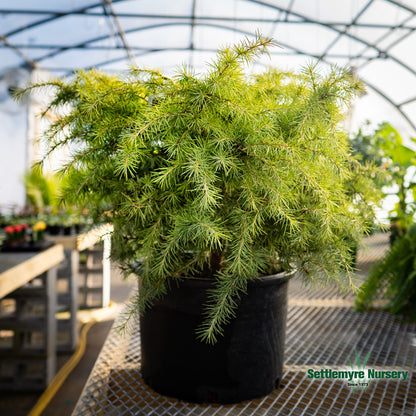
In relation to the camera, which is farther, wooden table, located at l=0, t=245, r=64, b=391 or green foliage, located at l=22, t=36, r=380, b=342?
wooden table, located at l=0, t=245, r=64, b=391

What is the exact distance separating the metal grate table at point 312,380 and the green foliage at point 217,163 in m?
0.14

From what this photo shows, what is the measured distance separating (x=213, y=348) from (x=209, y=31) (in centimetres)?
587

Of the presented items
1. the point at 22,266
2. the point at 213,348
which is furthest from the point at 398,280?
the point at 22,266

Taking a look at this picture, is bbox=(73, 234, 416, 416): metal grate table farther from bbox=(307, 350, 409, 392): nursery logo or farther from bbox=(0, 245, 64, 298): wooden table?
bbox=(0, 245, 64, 298): wooden table

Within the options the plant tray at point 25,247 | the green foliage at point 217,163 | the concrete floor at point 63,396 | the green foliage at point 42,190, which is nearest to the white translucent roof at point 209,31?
the green foliage at point 42,190

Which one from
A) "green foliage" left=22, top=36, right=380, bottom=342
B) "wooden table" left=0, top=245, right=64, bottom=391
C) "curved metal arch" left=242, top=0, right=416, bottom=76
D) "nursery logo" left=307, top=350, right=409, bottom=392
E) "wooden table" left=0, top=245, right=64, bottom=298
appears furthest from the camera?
"curved metal arch" left=242, top=0, right=416, bottom=76

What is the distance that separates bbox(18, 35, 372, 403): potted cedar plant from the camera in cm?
50

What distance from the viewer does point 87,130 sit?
1.90 feet

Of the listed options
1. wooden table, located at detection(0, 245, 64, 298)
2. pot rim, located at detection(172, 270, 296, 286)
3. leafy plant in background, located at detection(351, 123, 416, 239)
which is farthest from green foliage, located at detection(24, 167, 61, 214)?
pot rim, located at detection(172, 270, 296, 286)

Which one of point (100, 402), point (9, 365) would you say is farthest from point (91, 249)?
→ point (100, 402)

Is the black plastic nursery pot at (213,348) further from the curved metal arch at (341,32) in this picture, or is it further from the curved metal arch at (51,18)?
the curved metal arch at (341,32)

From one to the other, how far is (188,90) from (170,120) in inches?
2.0

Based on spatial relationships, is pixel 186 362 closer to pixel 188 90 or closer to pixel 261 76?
pixel 188 90

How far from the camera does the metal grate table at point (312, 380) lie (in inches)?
22.7
